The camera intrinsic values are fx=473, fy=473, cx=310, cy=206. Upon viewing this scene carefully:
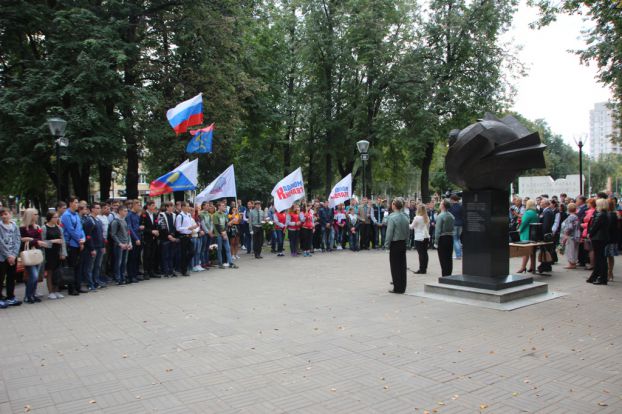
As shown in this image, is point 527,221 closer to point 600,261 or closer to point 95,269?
point 600,261

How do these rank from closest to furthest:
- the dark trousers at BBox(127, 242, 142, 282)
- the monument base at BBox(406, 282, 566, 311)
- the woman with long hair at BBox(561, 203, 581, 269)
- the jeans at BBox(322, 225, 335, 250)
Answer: the monument base at BBox(406, 282, 566, 311)
the dark trousers at BBox(127, 242, 142, 282)
the woman with long hair at BBox(561, 203, 581, 269)
the jeans at BBox(322, 225, 335, 250)

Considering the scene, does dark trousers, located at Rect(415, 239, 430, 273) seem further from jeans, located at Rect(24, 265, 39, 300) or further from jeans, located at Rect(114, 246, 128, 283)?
jeans, located at Rect(24, 265, 39, 300)

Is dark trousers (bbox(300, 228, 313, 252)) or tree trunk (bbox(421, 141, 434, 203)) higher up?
tree trunk (bbox(421, 141, 434, 203))

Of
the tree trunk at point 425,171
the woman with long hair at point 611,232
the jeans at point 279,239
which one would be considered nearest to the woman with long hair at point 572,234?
the woman with long hair at point 611,232

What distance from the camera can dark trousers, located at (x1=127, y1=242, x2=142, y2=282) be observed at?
1287 cm

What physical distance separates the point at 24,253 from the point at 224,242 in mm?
6517

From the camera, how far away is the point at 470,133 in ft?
32.6

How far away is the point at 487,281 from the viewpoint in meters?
9.56

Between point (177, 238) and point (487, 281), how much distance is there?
853 cm

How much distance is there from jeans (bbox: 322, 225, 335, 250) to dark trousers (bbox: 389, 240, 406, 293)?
982 centimetres

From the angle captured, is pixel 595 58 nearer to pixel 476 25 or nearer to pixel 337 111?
pixel 476 25

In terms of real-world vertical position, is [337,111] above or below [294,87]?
below

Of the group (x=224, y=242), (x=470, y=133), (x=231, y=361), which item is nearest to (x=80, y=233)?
(x=224, y=242)

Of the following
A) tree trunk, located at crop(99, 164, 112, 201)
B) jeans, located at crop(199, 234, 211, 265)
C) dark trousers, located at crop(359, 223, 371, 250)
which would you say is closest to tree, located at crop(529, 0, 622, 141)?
dark trousers, located at crop(359, 223, 371, 250)
